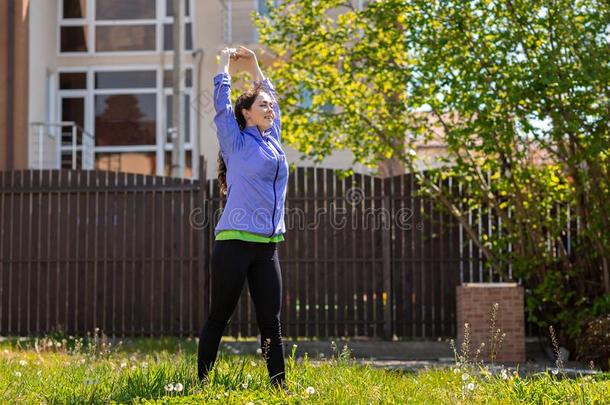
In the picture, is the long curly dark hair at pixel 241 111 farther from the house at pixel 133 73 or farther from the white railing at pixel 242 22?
the white railing at pixel 242 22

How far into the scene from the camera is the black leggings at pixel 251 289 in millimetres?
4887

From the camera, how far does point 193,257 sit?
1062cm

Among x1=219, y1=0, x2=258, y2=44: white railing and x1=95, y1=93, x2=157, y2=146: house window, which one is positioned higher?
x1=219, y1=0, x2=258, y2=44: white railing

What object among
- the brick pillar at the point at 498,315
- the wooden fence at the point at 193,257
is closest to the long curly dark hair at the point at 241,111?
the brick pillar at the point at 498,315

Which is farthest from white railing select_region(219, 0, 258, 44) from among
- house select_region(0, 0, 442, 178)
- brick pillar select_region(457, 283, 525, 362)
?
brick pillar select_region(457, 283, 525, 362)

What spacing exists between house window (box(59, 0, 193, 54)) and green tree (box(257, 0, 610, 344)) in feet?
27.5

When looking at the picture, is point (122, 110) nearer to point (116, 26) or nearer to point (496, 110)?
point (116, 26)

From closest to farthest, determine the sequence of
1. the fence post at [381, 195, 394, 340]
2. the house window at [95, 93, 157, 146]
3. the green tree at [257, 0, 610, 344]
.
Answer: the green tree at [257, 0, 610, 344] → the fence post at [381, 195, 394, 340] → the house window at [95, 93, 157, 146]

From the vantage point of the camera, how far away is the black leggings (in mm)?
4887

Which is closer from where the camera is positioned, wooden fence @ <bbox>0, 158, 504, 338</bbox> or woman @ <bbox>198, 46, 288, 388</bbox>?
woman @ <bbox>198, 46, 288, 388</bbox>

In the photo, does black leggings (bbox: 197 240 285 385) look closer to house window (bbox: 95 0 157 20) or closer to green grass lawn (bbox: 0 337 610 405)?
green grass lawn (bbox: 0 337 610 405)

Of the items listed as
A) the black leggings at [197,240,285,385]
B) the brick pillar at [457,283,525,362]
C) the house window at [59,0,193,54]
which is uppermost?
the house window at [59,0,193,54]

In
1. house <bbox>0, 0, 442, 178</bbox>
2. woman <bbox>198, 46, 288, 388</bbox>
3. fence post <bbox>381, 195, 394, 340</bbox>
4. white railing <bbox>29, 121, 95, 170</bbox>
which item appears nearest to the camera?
woman <bbox>198, 46, 288, 388</bbox>

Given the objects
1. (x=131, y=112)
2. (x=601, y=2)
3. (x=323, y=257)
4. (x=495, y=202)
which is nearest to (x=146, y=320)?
(x=323, y=257)
